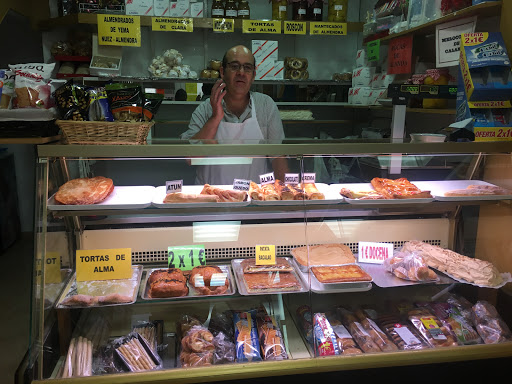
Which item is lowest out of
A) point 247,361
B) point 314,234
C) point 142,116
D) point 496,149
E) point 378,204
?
point 247,361

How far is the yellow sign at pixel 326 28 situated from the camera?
439cm

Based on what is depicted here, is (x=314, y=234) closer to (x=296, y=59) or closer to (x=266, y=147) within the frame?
(x=266, y=147)

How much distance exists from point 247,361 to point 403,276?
858 mm

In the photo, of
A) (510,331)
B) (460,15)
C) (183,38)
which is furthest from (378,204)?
(183,38)

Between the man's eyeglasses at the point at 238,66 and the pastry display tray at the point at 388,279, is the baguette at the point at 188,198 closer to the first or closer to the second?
the pastry display tray at the point at 388,279

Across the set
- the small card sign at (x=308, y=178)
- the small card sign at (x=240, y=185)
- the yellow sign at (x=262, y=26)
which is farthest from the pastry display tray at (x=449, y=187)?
the yellow sign at (x=262, y=26)

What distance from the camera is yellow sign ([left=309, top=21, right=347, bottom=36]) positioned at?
4.39m

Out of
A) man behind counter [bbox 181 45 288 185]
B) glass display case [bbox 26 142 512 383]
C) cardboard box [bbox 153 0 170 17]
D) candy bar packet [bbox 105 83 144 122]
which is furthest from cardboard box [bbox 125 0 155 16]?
candy bar packet [bbox 105 83 144 122]

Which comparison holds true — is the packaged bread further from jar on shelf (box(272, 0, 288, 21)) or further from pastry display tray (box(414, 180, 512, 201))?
jar on shelf (box(272, 0, 288, 21))

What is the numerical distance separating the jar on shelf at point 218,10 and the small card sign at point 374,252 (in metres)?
3.14

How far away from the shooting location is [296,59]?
4.65 meters

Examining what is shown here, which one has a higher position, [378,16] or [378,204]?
[378,16]

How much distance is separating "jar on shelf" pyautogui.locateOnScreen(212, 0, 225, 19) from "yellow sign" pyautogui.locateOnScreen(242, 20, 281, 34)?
300mm

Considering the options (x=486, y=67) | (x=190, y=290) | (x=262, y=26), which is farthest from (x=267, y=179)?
→ (x=262, y=26)
